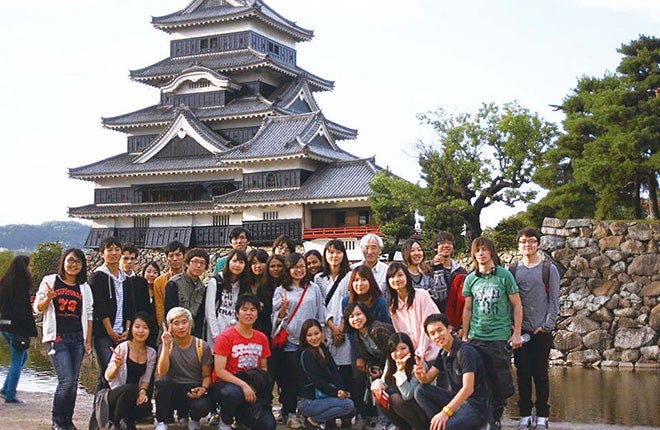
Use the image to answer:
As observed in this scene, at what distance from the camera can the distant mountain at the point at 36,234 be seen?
163m

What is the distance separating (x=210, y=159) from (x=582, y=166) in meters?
19.2

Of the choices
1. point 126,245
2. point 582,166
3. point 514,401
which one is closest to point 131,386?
point 126,245

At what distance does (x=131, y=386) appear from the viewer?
6590 mm

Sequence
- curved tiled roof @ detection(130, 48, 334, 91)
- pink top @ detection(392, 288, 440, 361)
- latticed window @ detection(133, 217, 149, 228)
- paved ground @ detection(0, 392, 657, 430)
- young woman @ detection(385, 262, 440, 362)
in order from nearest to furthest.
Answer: pink top @ detection(392, 288, 440, 361) → young woman @ detection(385, 262, 440, 362) → paved ground @ detection(0, 392, 657, 430) → curved tiled roof @ detection(130, 48, 334, 91) → latticed window @ detection(133, 217, 149, 228)

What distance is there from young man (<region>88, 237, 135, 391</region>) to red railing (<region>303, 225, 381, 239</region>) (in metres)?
20.9

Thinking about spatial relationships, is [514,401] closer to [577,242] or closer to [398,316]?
[398,316]

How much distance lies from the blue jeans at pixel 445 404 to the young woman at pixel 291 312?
5.18 feet

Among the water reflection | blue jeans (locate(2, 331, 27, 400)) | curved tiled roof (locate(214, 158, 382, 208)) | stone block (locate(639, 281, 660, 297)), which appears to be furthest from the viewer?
curved tiled roof (locate(214, 158, 382, 208))

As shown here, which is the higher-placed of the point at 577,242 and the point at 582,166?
the point at 582,166

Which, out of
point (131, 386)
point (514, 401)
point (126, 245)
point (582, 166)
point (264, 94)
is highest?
point (264, 94)

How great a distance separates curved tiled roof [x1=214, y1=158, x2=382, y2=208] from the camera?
29.6 meters

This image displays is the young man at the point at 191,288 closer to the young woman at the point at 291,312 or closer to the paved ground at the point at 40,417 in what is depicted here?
the young woman at the point at 291,312

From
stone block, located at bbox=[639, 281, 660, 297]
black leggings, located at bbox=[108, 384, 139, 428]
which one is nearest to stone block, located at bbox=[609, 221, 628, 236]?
stone block, located at bbox=[639, 281, 660, 297]

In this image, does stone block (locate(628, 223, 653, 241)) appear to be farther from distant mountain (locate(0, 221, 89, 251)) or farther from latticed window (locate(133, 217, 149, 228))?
distant mountain (locate(0, 221, 89, 251))
